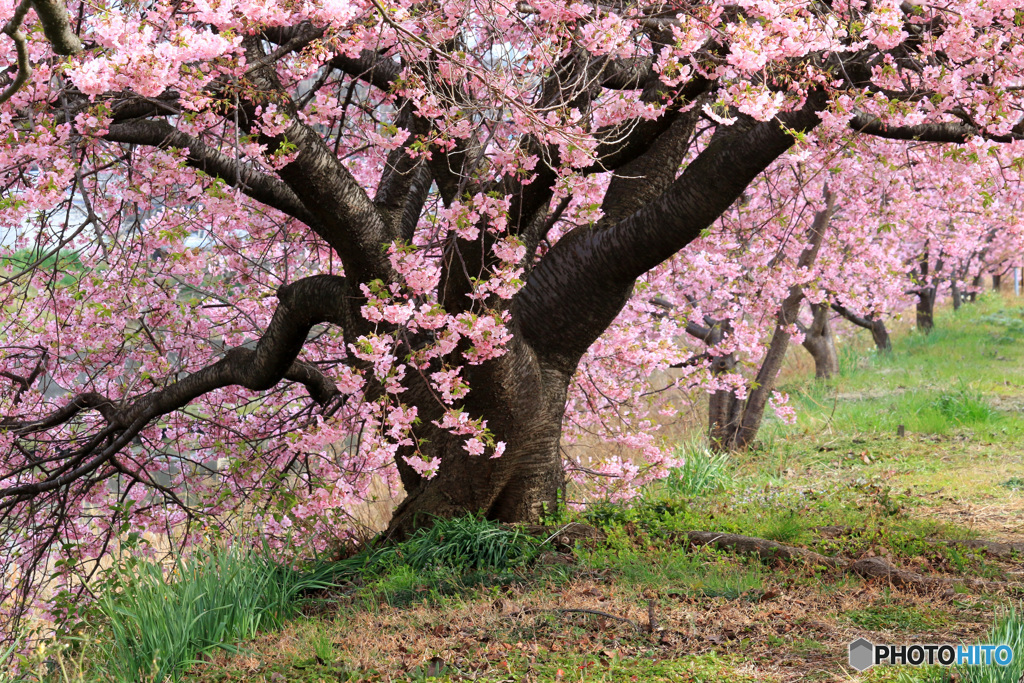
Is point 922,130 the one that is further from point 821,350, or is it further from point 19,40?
point 821,350

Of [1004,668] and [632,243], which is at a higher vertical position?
[632,243]

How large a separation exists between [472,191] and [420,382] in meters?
1.30

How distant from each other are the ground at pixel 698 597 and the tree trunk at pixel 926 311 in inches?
337

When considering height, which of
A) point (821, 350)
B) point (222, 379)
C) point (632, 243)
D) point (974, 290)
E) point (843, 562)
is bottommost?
point (843, 562)

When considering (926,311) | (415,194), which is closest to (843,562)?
(415,194)

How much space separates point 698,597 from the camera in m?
4.05

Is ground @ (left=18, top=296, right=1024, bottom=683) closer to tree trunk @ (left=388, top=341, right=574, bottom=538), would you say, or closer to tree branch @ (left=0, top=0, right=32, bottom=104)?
tree trunk @ (left=388, top=341, right=574, bottom=538)

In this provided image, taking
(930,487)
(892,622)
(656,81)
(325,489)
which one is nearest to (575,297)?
(656,81)

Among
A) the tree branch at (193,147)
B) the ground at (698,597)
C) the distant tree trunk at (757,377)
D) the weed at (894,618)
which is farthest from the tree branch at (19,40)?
the distant tree trunk at (757,377)

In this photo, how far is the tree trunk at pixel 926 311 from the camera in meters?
15.4

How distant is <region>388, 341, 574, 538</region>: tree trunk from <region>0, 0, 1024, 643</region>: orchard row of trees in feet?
0.06

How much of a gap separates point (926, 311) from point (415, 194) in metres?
13.4

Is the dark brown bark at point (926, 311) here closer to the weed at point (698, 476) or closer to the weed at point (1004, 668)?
the weed at point (698, 476)

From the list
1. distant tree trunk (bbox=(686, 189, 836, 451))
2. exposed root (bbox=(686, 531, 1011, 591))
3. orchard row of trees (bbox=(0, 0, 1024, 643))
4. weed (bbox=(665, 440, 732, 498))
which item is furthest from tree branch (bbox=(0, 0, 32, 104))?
distant tree trunk (bbox=(686, 189, 836, 451))
